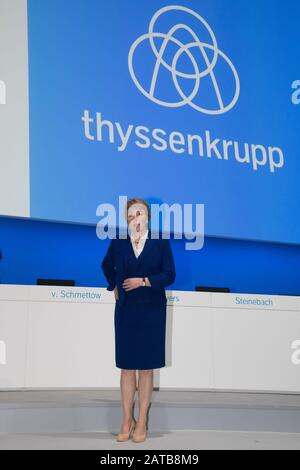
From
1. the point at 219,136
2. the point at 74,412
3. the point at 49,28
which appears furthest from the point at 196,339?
the point at 49,28

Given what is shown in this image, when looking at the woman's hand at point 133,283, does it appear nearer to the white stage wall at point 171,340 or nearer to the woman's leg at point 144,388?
the woman's leg at point 144,388

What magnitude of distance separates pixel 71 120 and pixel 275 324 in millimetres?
1985

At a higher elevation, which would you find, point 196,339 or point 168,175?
point 168,175

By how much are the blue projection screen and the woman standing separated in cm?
143

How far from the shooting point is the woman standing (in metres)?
3.01

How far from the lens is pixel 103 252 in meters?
5.05

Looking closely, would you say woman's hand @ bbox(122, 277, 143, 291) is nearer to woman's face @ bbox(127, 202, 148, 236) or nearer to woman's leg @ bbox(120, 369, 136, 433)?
woman's face @ bbox(127, 202, 148, 236)

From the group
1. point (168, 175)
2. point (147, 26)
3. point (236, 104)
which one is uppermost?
point (147, 26)

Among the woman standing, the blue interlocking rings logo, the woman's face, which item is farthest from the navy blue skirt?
the blue interlocking rings logo

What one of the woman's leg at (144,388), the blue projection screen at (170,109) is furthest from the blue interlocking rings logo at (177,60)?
the woman's leg at (144,388)

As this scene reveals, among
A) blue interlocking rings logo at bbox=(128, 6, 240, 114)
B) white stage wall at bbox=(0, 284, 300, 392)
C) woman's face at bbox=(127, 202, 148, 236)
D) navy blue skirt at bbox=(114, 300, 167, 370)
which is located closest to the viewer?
navy blue skirt at bbox=(114, 300, 167, 370)

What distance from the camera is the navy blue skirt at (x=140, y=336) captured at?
3.00 meters
